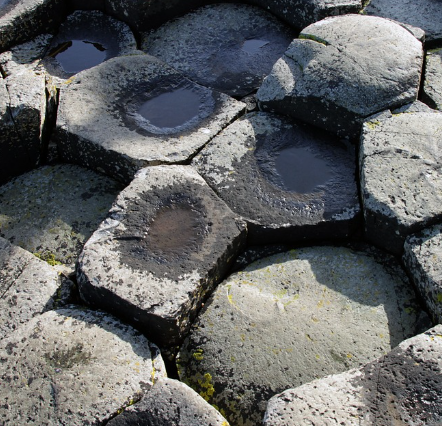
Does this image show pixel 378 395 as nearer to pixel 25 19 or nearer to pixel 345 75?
pixel 345 75

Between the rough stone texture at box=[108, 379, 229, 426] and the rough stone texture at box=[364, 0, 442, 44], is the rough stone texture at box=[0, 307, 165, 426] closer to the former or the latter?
the rough stone texture at box=[108, 379, 229, 426]

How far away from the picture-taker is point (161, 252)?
1.95 meters

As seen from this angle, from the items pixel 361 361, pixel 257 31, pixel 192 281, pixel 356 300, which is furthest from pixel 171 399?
pixel 257 31

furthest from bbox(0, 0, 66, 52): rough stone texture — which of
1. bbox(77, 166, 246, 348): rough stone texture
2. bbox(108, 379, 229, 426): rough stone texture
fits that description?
bbox(108, 379, 229, 426): rough stone texture

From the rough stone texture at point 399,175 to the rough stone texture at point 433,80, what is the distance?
0.24 m

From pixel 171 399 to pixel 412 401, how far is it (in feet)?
2.29

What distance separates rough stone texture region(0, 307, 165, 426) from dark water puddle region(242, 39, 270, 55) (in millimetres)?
1804

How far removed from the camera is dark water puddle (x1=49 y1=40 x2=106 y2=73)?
297cm

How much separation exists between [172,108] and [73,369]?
1.39m

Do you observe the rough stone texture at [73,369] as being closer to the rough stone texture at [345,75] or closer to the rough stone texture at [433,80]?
the rough stone texture at [345,75]

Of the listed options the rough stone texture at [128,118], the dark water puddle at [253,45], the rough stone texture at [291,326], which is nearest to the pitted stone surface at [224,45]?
the dark water puddle at [253,45]

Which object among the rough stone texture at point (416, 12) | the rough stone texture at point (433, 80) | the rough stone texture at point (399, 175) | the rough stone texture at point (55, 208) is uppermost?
the rough stone texture at point (416, 12)

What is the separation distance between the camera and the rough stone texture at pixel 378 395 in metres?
1.49

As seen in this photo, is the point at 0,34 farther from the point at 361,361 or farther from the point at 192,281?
the point at 361,361
